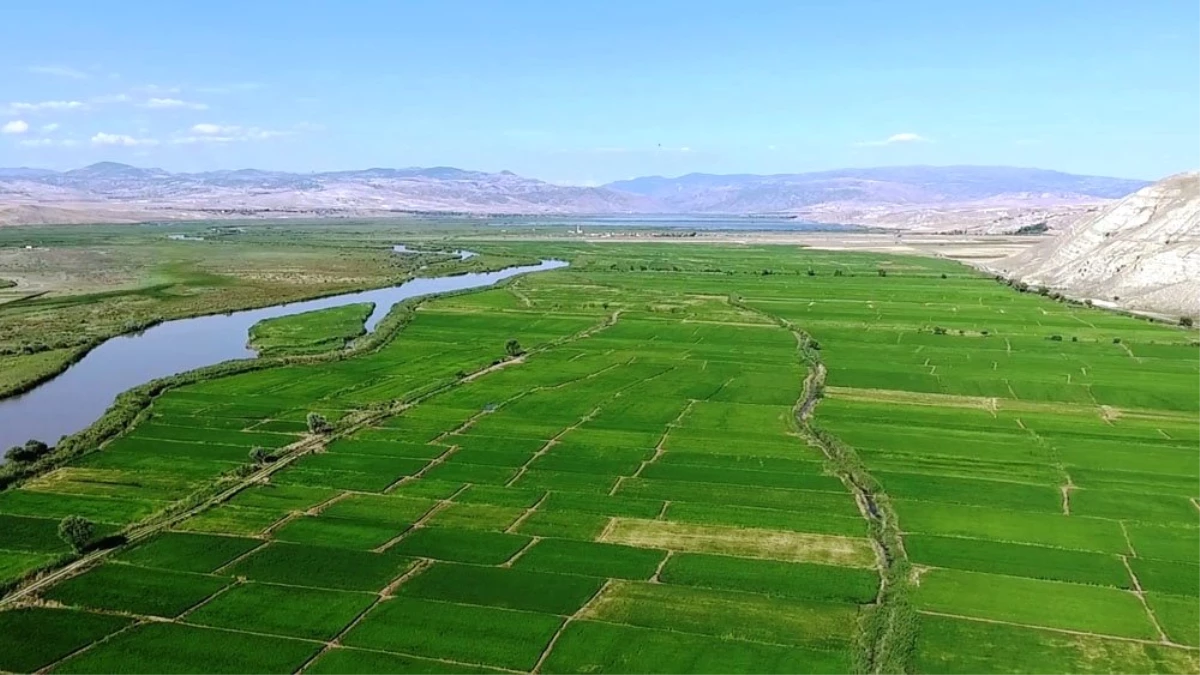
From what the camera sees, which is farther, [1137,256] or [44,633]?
[1137,256]

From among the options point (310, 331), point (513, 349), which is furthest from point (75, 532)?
point (310, 331)

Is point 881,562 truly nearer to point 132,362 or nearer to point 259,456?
point 259,456

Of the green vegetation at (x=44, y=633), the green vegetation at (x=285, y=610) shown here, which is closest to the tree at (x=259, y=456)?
the green vegetation at (x=285, y=610)

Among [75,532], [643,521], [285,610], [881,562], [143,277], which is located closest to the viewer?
[285,610]

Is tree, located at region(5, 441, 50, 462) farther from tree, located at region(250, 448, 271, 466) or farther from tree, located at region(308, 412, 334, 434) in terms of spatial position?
tree, located at region(308, 412, 334, 434)

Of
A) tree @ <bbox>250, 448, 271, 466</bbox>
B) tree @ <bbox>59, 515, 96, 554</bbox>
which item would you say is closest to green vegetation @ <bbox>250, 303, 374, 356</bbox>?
tree @ <bbox>250, 448, 271, 466</bbox>

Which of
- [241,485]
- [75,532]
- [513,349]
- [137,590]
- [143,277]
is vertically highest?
[143,277]

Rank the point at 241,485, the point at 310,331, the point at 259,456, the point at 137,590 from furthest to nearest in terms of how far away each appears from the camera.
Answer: the point at 310,331 → the point at 259,456 → the point at 241,485 → the point at 137,590

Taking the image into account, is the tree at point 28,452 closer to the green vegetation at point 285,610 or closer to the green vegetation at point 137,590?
the green vegetation at point 137,590
